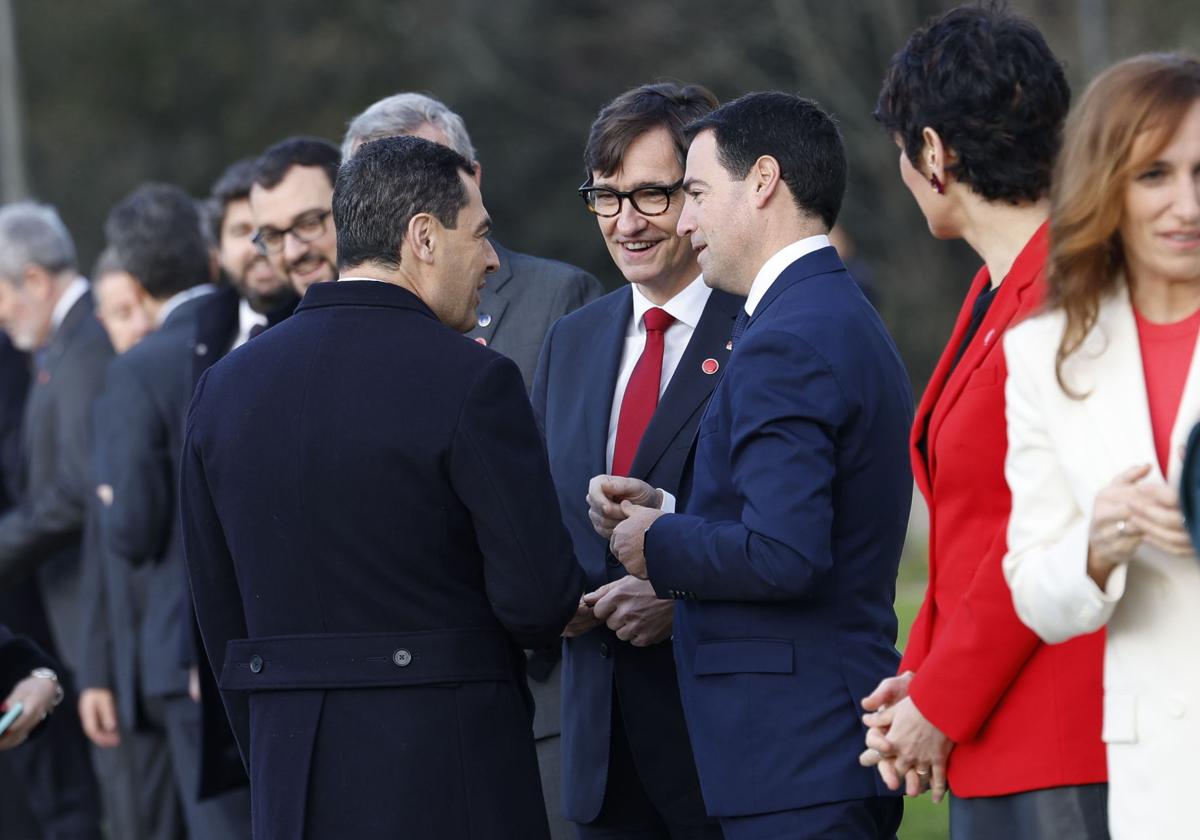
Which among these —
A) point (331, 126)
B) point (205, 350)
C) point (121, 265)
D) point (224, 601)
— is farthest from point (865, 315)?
point (331, 126)

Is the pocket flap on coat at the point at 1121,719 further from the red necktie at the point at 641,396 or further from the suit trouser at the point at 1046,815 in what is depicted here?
the red necktie at the point at 641,396

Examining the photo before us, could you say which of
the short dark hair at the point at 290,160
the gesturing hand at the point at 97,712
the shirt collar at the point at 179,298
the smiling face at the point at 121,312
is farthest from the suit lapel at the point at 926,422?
the smiling face at the point at 121,312

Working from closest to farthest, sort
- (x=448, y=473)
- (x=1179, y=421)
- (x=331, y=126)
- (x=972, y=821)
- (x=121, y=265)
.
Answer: (x=1179, y=421), (x=972, y=821), (x=448, y=473), (x=121, y=265), (x=331, y=126)

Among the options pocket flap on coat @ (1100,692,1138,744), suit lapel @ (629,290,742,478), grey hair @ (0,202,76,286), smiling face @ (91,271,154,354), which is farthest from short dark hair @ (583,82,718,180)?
grey hair @ (0,202,76,286)

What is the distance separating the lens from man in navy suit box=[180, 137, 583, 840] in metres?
3.37

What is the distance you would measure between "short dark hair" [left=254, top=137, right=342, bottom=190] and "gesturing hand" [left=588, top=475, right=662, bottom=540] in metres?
1.83

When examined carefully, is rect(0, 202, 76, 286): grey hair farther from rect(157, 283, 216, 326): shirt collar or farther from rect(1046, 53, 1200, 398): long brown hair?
rect(1046, 53, 1200, 398): long brown hair

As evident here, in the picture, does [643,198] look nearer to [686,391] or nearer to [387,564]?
[686,391]

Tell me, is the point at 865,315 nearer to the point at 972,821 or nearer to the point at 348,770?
the point at 972,821

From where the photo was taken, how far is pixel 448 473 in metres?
3.38

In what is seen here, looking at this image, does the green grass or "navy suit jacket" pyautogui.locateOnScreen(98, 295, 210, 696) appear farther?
the green grass

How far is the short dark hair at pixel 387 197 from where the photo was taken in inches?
140

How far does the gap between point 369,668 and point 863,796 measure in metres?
0.99

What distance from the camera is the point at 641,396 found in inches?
167
